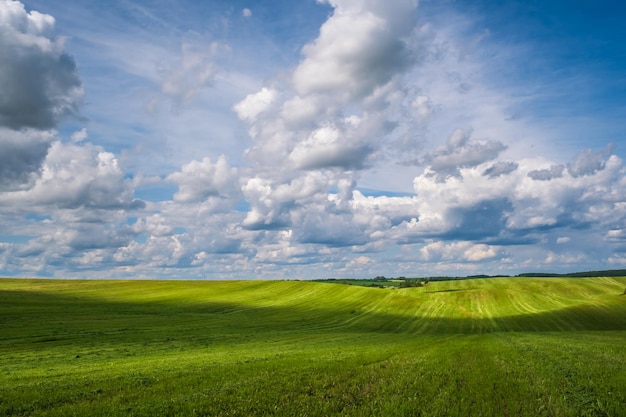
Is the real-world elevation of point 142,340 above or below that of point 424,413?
below

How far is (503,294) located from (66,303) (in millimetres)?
115516

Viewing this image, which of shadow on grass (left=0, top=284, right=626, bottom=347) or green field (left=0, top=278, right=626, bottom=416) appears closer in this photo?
green field (left=0, top=278, right=626, bottom=416)

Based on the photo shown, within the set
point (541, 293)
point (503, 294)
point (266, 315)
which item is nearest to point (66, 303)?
point (266, 315)

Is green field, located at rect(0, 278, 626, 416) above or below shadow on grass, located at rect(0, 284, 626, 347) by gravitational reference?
above

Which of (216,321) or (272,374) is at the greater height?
(272,374)

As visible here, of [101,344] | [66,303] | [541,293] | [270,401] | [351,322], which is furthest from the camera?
[541,293]

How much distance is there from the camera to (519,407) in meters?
15.5

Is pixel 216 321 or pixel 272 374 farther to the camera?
pixel 216 321

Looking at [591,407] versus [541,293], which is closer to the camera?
[591,407]

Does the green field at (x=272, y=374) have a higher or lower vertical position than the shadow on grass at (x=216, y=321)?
higher

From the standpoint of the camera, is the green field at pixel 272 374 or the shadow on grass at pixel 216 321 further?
the shadow on grass at pixel 216 321

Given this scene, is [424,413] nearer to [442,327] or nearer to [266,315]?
[442,327]

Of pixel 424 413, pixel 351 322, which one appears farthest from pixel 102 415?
pixel 351 322

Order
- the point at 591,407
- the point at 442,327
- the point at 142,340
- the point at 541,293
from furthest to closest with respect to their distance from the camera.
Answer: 1. the point at 541,293
2. the point at 442,327
3. the point at 142,340
4. the point at 591,407
